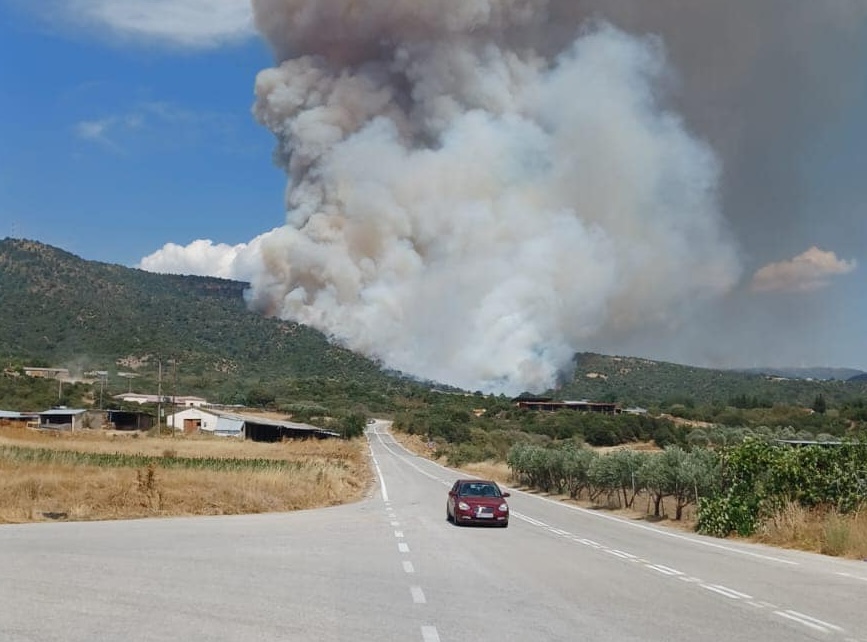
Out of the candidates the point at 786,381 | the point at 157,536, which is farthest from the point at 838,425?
the point at 786,381

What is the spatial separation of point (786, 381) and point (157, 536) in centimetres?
14350

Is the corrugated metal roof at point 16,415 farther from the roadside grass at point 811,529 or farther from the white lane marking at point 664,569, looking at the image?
the white lane marking at point 664,569

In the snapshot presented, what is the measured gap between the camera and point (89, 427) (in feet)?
235

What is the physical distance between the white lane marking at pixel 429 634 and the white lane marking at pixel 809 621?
3.33m

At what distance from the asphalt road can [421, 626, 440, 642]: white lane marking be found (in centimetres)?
2

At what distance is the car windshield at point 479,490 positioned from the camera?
2094cm

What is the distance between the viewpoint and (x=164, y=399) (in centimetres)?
9288

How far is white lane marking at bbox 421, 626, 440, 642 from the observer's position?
22.9ft

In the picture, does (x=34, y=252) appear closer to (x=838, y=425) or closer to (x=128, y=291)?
(x=128, y=291)

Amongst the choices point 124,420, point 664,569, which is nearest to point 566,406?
point 124,420

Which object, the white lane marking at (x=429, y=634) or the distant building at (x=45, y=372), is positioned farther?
the distant building at (x=45, y=372)

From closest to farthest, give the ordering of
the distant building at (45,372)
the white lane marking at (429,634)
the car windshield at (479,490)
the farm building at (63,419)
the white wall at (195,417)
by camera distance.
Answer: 1. the white lane marking at (429,634)
2. the car windshield at (479,490)
3. the farm building at (63,419)
4. the white wall at (195,417)
5. the distant building at (45,372)

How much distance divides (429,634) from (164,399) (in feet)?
296

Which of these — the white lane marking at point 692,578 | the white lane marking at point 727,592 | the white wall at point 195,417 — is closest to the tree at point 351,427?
the white wall at point 195,417
